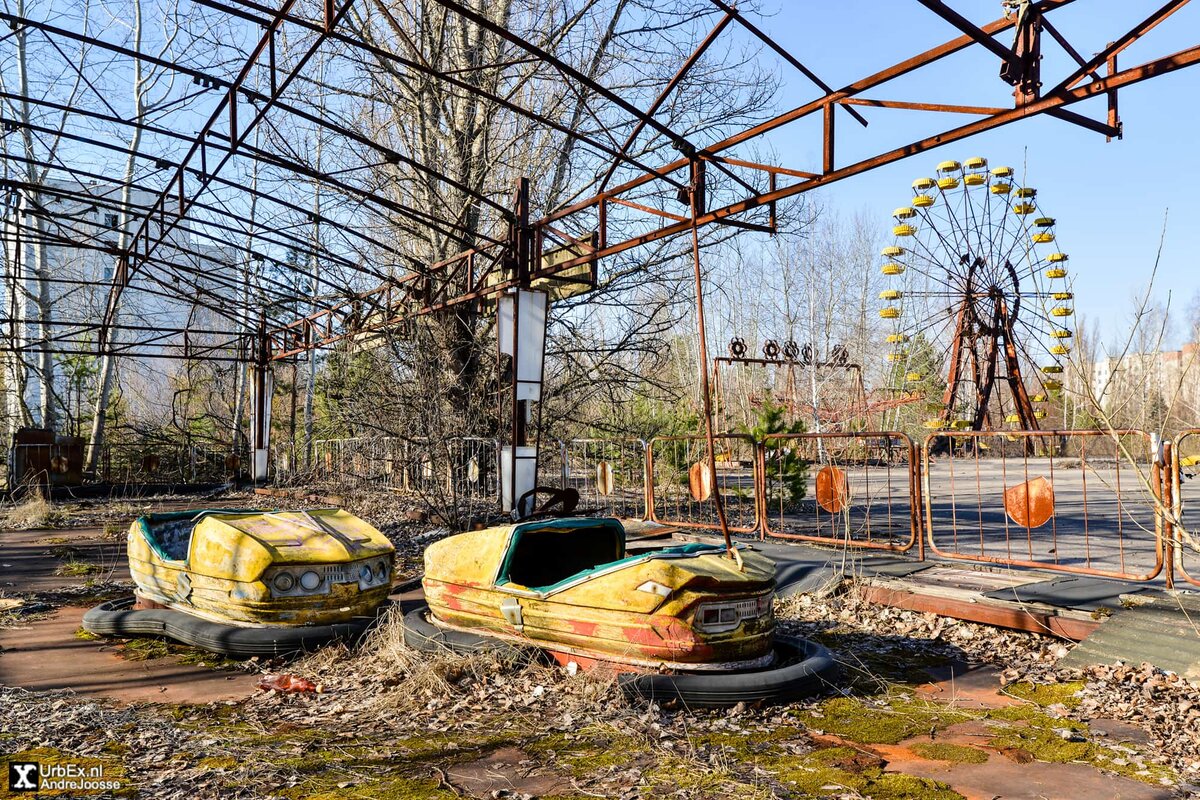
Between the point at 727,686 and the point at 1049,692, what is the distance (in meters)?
1.62

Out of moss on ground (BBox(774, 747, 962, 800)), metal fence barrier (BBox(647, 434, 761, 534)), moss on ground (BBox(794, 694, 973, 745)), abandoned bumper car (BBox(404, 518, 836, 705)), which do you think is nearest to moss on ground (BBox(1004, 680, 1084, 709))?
moss on ground (BBox(794, 694, 973, 745))

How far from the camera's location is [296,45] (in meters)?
12.3

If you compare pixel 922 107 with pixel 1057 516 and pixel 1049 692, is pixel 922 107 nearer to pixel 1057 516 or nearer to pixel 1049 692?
pixel 1049 692

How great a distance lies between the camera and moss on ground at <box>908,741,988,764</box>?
3.28 metres

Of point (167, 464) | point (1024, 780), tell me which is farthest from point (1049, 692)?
point (167, 464)

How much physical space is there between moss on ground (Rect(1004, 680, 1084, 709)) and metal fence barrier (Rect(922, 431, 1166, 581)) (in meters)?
0.85

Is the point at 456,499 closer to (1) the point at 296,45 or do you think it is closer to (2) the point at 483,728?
(2) the point at 483,728

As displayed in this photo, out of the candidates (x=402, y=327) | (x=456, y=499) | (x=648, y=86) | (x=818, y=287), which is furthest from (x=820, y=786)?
(x=818, y=287)

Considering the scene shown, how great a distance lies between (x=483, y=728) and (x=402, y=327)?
301 inches

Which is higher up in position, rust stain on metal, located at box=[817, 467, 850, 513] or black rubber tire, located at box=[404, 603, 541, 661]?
rust stain on metal, located at box=[817, 467, 850, 513]

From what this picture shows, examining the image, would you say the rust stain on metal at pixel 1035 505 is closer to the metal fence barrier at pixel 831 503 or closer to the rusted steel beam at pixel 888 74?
the metal fence barrier at pixel 831 503

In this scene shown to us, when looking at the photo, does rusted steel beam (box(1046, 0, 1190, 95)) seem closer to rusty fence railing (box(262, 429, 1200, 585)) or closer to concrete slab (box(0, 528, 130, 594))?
rusty fence railing (box(262, 429, 1200, 585))

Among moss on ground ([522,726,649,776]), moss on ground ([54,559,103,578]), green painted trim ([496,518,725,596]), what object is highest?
green painted trim ([496,518,725,596])

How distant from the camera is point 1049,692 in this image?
4117 millimetres
